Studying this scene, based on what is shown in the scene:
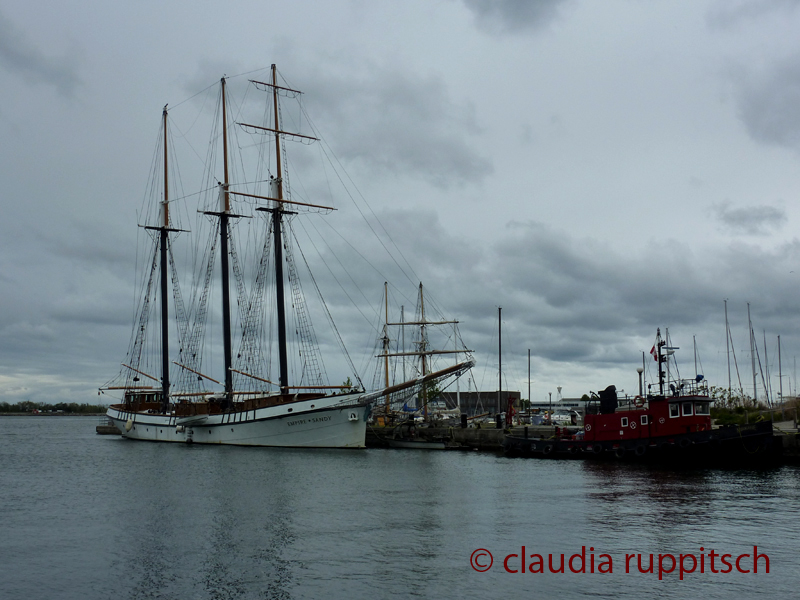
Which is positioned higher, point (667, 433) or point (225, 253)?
point (225, 253)

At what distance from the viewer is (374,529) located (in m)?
28.5

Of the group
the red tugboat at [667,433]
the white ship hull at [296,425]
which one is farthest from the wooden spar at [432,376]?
the red tugboat at [667,433]

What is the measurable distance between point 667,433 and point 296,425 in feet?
104

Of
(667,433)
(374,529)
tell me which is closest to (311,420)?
(667,433)

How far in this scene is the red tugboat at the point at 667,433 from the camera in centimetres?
5100

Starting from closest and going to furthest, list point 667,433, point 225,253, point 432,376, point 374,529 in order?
point 374,529 → point 667,433 → point 432,376 → point 225,253

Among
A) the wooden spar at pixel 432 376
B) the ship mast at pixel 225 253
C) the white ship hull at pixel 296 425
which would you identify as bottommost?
the white ship hull at pixel 296 425

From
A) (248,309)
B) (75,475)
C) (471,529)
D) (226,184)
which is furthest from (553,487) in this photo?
(226,184)

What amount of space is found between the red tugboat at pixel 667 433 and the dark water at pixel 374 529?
12.6 feet

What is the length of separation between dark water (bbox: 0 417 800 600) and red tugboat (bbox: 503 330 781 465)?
12.6 feet

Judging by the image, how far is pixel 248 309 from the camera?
75.2 metres

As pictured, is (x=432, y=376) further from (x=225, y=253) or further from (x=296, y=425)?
(x=225, y=253)

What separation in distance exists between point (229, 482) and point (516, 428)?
1638 inches

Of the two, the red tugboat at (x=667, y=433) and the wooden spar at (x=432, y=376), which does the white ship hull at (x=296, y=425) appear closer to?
the wooden spar at (x=432, y=376)
